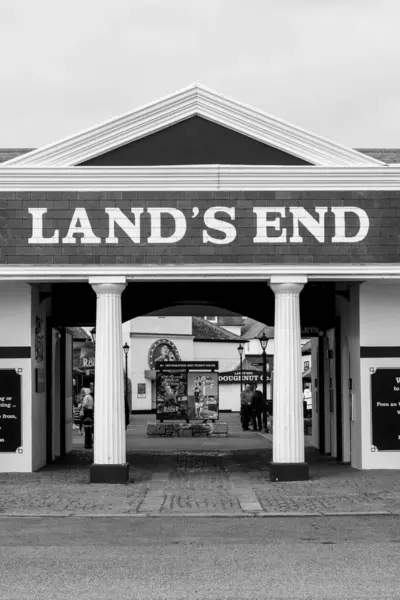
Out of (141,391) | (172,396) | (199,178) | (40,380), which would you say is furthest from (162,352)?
(199,178)

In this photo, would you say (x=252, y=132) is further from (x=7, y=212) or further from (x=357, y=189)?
(x=7, y=212)

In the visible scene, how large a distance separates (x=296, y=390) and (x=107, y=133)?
5749mm

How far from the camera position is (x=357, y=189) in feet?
61.6

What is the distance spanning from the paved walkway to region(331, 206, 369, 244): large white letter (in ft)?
14.2

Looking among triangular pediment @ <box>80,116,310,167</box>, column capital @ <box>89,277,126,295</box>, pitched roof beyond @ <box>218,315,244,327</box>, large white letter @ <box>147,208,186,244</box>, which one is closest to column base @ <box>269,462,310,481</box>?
column capital @ <box>89,277,126,295</box>

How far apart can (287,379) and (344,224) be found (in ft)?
9.86

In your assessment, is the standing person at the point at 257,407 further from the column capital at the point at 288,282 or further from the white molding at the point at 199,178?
the white molding at the point at 199,178

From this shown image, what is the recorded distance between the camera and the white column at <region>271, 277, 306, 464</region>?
18.4 metres

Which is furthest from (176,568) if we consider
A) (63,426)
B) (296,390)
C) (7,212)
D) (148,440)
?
(148,440)

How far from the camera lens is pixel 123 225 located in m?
18.6

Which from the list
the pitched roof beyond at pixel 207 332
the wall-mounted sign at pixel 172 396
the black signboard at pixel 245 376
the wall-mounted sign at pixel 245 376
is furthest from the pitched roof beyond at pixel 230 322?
the wall-mounted sign at pixel 172 396

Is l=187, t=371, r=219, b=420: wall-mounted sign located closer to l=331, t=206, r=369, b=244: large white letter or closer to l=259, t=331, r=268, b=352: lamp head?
l=259, t=331, r=268, b=352: lamp head

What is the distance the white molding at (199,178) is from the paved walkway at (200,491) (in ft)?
17.4

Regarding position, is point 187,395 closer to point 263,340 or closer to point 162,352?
point 263,340
